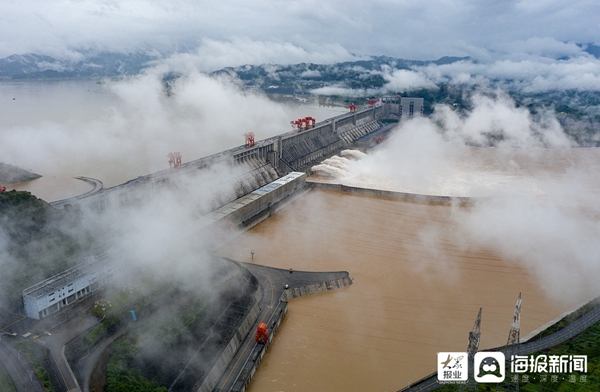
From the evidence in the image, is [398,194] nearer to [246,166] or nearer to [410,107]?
[246,166]

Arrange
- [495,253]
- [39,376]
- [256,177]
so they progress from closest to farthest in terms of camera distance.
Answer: [39,376], [495,253], [256,177]

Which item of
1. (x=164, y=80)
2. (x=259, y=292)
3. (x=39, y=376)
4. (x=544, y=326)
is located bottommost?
(x=544, y=326)

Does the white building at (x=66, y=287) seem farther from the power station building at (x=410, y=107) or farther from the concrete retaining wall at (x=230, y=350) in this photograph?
the power station building at (x=410, y=107)

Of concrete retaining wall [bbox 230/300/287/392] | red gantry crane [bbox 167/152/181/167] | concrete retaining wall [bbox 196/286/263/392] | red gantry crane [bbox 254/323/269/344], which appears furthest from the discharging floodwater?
red gantry crane [bbox 167/152/181/167]

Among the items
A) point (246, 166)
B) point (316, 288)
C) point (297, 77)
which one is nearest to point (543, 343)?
point (316, 288)

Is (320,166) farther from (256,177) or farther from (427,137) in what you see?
(427,137)

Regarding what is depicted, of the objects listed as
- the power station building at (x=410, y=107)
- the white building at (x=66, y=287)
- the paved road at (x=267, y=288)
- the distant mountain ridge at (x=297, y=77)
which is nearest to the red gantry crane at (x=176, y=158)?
the paved road at (x=267, y=288)

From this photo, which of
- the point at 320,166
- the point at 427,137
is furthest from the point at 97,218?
the point at 427,137

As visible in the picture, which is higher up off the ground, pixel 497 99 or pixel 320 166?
pixel 497 99
